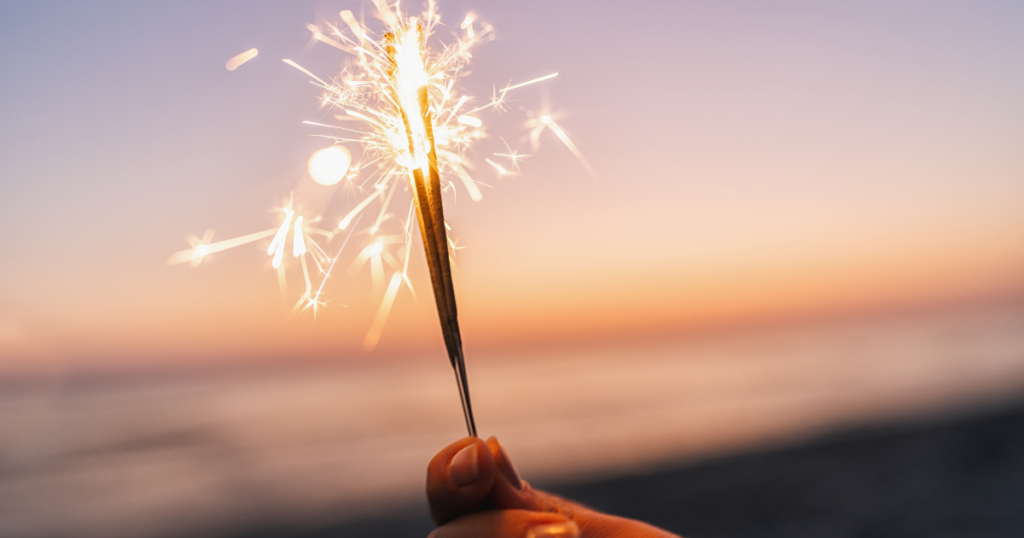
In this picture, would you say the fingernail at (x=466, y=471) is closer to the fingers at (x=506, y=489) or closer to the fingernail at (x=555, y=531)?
the fingers at (x=506, y=489)

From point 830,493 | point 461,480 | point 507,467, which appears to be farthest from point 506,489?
point 830,493

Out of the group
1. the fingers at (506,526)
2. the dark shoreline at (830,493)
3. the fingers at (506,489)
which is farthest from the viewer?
the dark shoreline at (830,493)

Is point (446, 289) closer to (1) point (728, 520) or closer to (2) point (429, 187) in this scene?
(2) point (429, 187)

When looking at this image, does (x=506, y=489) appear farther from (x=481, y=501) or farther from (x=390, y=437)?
(x=390, y=437)

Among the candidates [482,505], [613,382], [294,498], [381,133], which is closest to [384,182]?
[381,133]

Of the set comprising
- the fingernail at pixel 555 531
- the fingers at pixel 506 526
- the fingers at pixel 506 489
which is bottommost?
the fingernail at pixel 555 531

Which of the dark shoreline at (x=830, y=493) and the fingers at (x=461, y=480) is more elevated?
the fingers at (x=461, y=480)

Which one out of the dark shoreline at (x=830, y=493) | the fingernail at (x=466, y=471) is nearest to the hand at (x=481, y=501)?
the fingernail at (x=466, y=471)
